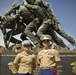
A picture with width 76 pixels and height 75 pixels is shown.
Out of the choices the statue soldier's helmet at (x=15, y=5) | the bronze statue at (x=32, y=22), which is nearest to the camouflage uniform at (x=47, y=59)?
the bronze statue at (x=32, y=22)

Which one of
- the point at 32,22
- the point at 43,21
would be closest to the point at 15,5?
the point at 32,22

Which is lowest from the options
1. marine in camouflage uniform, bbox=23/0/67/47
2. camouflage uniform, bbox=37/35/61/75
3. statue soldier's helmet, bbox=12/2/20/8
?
camouflage uniform, bbox=37/35/61/75

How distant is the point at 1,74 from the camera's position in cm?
993

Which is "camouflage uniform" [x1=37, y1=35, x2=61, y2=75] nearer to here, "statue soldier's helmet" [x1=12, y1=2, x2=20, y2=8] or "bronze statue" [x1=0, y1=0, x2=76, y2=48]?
"bronze statue" [x1=0, y1=0, x2=76, y2=48]

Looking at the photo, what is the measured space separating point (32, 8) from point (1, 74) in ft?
10.4

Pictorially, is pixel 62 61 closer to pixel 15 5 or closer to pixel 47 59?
pixel 15 5

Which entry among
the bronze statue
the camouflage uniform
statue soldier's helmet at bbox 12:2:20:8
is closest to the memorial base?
the bronze statue

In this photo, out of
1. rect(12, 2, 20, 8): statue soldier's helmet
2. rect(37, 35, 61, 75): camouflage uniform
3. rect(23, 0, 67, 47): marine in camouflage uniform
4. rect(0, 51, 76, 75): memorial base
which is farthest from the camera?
rect(12, 2, 20, 8): statue soldier's helmet

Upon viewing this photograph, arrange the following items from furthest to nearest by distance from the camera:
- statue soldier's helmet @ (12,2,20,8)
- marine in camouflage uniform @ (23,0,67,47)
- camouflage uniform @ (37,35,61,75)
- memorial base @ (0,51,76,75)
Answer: statue soldier's helmet @ (12,2,20,8) → marine in camouflage uniform @ (23,0,67,47) → memorial base @ (0,51,76,75) → camouflage uniform @ (37,35,61,75)

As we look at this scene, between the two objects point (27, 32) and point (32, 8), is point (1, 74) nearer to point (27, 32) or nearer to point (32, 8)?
point (27, 32)

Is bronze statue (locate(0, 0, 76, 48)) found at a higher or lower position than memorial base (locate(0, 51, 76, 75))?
higher

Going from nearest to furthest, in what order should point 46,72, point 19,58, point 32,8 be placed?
point 46,72 < point 19,58 < point 32,8

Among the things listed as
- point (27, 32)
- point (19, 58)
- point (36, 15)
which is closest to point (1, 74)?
point (27, 32)

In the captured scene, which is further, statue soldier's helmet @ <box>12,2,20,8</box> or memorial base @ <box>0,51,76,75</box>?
statue soldier's helmet @ <box>12,2,20,8</box>
